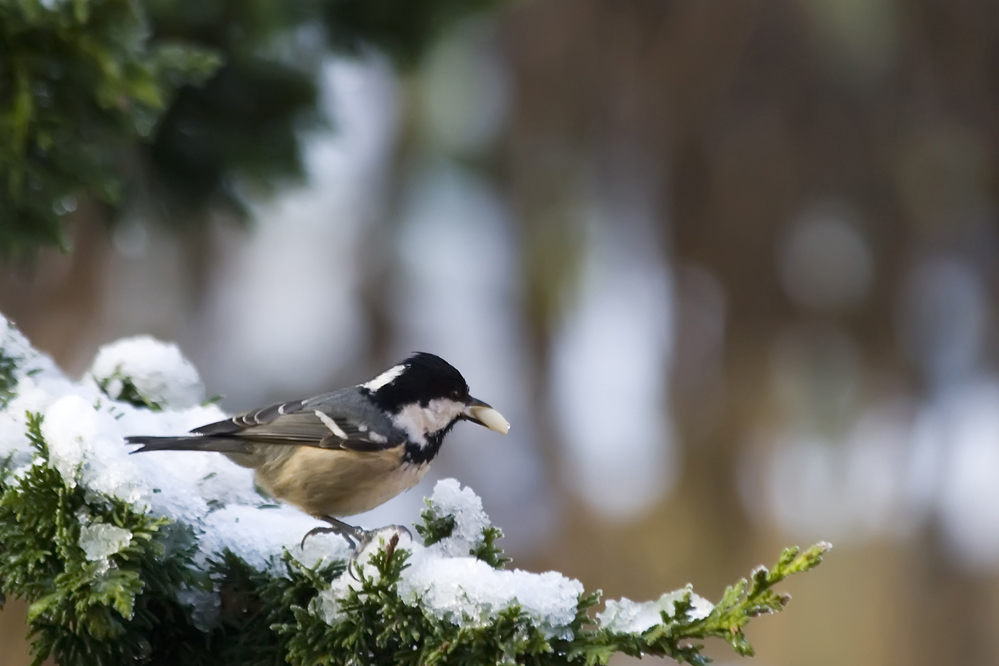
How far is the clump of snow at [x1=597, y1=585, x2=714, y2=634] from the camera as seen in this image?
1.03m

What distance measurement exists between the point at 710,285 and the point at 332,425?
11.6ft

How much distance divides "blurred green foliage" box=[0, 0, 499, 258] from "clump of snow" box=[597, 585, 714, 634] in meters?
1.14

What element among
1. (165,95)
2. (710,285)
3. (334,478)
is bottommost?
(334,478)

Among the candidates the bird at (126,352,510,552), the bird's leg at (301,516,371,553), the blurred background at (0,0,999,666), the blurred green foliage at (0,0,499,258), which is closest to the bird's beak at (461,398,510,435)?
the bird at (126,352,510,552)

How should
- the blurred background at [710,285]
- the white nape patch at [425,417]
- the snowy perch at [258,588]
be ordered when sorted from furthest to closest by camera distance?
the blurred background at [710,285] → the white nape patch at [425,417] → the snowy perch at [258,588]

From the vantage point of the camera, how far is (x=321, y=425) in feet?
5.54

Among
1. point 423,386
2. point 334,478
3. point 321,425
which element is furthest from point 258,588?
point 423,386

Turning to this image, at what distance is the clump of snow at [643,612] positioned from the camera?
1.03 metres

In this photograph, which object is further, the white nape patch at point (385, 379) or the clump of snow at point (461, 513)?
the white nape patch at point (385, 379)

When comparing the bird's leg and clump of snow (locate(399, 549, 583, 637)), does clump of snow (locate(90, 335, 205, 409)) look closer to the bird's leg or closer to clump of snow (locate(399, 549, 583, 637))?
the bird's leg

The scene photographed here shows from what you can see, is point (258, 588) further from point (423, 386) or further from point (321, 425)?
point (423, 386)

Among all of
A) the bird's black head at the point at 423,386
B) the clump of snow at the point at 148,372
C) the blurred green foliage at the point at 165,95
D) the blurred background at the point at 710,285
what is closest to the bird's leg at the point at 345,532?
the bird's black head at the point at 423,386

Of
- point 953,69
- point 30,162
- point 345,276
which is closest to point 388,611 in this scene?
point 30,162

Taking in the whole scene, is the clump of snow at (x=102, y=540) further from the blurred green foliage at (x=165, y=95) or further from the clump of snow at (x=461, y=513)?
the blurred green foliage at (x=165, y=95)
